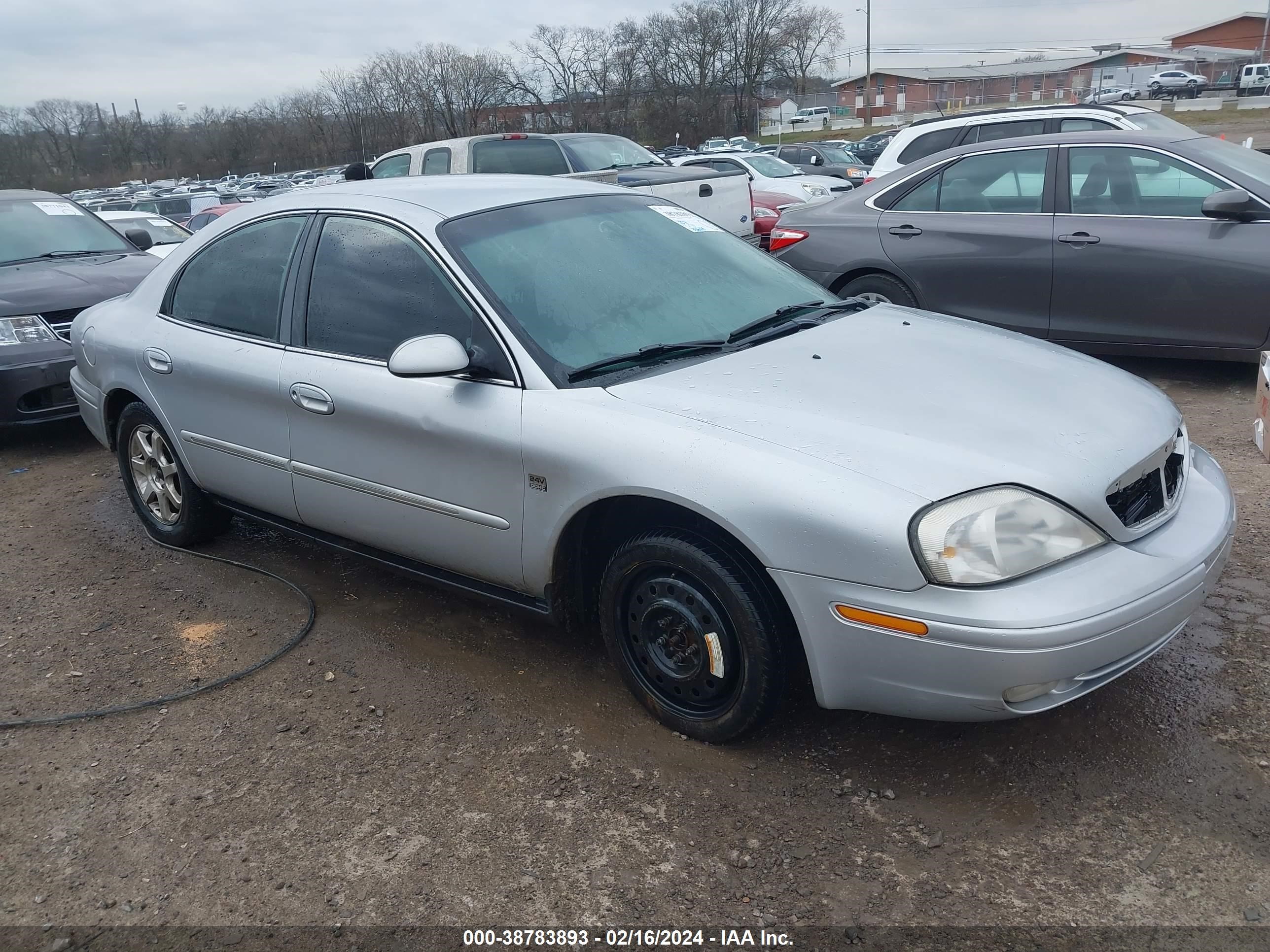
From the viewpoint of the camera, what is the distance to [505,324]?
3145mm

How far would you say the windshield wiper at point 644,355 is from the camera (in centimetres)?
306

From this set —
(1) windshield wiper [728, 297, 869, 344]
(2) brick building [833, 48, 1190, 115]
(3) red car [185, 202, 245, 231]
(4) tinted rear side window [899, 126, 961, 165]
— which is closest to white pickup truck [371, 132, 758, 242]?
(4) tinted rear side window [899, 126, 961, 165]

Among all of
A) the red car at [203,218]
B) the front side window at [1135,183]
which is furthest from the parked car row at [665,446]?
the red car at [203,218]

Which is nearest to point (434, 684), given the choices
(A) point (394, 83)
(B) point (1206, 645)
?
(B) point (1206, 645)

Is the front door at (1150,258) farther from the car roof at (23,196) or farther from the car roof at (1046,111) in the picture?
the car roof at (23,196)

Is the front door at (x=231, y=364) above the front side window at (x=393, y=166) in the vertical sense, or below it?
below

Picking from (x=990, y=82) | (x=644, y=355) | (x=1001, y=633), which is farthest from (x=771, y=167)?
(x=990, y=82)

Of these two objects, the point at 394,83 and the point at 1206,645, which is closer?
the point at 1206,645

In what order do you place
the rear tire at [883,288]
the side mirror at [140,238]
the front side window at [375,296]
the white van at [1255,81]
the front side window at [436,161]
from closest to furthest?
the front side window at [375,296] → the rear tire at [883,288] → the side mirror at [140,238] → the front side window at [436,161] → the white van at [1255,81]

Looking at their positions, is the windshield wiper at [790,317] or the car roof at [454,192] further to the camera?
the car roof at [454,192]

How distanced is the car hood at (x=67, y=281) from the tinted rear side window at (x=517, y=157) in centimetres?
419

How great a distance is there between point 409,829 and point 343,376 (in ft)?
5.21

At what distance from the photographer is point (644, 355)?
3148 mm

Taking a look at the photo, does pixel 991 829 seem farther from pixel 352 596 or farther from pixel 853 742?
pixel 352 596
